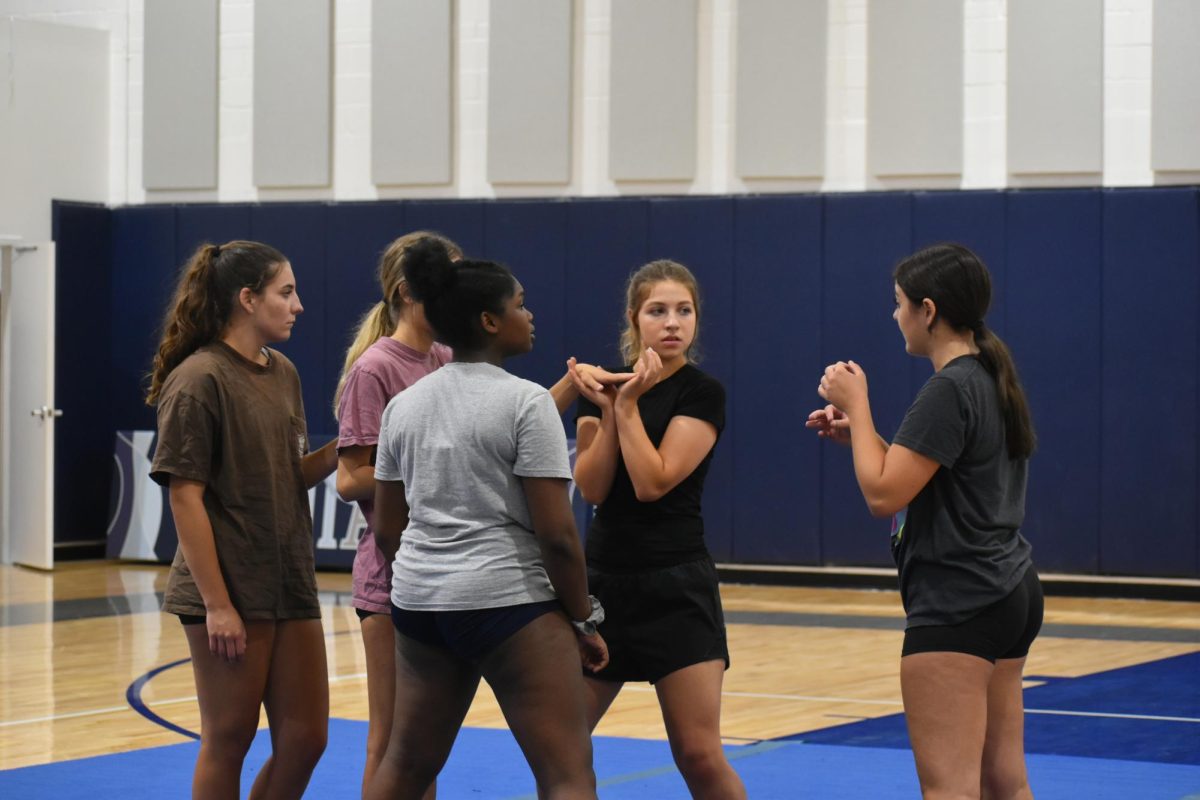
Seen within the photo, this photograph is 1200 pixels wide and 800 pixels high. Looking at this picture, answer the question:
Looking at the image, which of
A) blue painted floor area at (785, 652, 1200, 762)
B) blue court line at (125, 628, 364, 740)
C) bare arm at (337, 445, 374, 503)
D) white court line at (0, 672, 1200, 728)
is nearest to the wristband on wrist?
bare arm at (337, 445, 374, 503)

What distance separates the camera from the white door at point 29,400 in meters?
12.4

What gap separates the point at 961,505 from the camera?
3326 millimetres

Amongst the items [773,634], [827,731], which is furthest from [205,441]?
[773,634]

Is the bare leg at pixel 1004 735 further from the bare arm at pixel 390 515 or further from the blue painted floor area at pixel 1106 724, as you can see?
the blue painted floor area at pixel 1106 724

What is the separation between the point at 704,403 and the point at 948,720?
1012mm

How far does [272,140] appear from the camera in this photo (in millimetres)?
12719

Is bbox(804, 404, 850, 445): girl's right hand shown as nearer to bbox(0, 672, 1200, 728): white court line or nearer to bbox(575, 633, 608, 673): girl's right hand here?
bbox(575, 633, 608, 673): girl's right hand

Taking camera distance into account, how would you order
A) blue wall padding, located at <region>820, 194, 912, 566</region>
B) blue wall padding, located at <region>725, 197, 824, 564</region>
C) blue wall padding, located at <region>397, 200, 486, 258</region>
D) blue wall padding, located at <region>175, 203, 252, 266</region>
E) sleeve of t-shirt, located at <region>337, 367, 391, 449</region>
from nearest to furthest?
sleeve of t-shirt, located at <region>337, 367, 391, 449</region> < blue wall padding, located at <region>820, 194, 912, 566</region> < blue wall padding, located at <region>725, 197, 824, 564</region> < blue wall padding, located at <region>397, 200, 486, 258</region> < blue wall padding, located at <region>175, 203, 252, 266</region>

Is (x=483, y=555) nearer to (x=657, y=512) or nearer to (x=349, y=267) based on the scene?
(x=657, y=512)

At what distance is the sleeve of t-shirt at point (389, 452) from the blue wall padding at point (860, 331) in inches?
316

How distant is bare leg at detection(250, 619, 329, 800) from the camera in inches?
149

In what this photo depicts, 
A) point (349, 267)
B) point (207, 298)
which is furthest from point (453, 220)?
point (207, 298)

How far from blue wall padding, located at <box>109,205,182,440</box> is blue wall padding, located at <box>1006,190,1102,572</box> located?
6.57 m

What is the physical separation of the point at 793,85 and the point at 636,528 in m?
8.14
